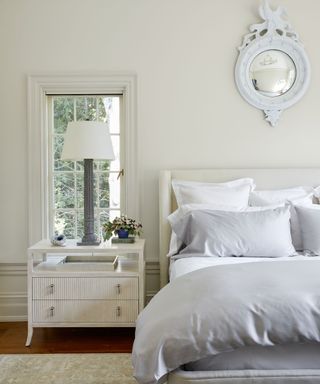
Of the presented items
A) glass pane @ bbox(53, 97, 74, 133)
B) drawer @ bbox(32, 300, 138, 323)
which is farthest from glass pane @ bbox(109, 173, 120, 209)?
drawer @ bbox(32, 300, 138, 323)

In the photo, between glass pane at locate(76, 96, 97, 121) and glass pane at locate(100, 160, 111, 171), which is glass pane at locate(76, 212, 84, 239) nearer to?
glass pane at locate(100, 160, 111, 171)

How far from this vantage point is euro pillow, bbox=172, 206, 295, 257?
277 centimetres

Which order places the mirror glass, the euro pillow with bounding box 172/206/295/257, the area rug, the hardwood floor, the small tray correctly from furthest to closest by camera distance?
the mirror glass < the small tray < the hardwood floor < the euro pillow with bounding box 172/206/295/257 < the area rug

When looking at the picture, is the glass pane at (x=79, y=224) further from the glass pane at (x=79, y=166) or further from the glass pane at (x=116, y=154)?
the glass pane at (x=116, y=154)

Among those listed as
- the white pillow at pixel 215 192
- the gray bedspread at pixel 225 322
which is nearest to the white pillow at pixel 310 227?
the white pillow at pixel 215 192

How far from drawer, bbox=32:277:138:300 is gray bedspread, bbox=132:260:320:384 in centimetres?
129

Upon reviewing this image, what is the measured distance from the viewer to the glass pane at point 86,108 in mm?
3664

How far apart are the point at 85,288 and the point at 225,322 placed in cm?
165

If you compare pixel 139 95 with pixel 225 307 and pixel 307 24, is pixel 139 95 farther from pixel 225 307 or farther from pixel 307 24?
pixel 225 307

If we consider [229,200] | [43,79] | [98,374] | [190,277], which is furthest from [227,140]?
[98,374]

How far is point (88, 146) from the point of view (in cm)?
308

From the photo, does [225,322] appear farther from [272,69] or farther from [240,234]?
[272,69]

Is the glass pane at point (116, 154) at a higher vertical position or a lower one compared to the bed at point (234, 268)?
higher

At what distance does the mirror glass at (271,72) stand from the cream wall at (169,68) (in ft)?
0.57
